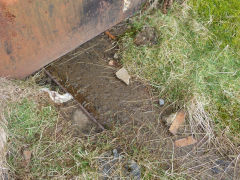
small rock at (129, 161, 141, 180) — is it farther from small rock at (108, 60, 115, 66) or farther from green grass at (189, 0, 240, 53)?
green grass at (189, 0, 240, 53)

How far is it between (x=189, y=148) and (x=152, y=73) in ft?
3.06

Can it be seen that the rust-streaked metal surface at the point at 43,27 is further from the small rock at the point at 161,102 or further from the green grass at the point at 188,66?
the small rock at the point at 161,102

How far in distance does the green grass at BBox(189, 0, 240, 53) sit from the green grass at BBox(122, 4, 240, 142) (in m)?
0.13

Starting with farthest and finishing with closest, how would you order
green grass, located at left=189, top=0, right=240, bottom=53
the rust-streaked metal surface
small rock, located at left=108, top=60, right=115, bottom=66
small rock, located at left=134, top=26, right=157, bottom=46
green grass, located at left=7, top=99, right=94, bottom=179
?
1. green grass, located at left=189, top=0, right=240, bottom=53
2. small rock, located at left=134, top=26, right=157, bottom=46
3. small rock, located at left=108, top=60, right=115, bottom=66
4. green grass, located at left=7, top=99, right=94, bottom=179
5. the rust-streaked metal surface

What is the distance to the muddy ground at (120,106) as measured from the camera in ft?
8.61


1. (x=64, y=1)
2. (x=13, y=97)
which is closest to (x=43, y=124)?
(x=13, y=97)

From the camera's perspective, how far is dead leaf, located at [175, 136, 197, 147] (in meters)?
2.71

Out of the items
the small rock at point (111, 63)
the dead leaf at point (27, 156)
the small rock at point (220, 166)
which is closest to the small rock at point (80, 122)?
the dead leaf at point (27, 156)

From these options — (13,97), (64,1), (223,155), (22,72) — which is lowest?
(223,155)

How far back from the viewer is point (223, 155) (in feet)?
8.91

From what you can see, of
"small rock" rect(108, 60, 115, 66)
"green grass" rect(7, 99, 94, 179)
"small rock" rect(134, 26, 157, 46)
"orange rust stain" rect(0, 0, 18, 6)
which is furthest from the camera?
"small rock" rect(134, 26, 157, 46)

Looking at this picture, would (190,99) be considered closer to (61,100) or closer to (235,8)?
(61,100)

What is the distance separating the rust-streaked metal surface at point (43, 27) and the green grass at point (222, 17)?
132cm

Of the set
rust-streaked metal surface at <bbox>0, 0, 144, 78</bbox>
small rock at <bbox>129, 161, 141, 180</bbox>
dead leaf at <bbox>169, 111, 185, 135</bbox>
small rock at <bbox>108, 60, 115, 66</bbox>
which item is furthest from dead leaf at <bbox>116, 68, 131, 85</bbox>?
small rock at <bbox>129, 161, 141, 180</bbox>
